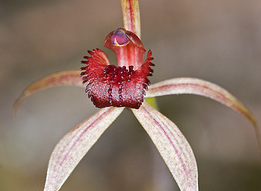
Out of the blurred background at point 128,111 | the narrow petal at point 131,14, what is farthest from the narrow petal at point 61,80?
the blurred background at point 128,111

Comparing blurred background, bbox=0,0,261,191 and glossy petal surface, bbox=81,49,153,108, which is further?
blurred background, bbox=0,0,261,191

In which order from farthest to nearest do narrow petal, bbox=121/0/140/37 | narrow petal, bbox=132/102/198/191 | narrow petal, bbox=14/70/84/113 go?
narrow petal, bbox=14/70/84/113, narrow petal, bbox=121/0/140/37, narrow petal, bbox=132/102/198/191

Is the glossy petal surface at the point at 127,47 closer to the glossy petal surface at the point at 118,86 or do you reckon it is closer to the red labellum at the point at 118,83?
the red labellum at the point at 118,83

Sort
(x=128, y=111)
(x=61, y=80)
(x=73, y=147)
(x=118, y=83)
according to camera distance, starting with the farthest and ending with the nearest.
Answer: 1. (x=128, y=111)
2. (x=61, y=80)
3. (x=73, y=147)
4. (x=118, y=83)

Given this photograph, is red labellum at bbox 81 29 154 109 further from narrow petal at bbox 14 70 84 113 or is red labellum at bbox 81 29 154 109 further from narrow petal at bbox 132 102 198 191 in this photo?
narrow petal at bbox 14 70 84 113

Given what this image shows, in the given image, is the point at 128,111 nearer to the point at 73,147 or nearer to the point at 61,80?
the point at 61,80

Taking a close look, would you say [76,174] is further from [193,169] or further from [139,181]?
[193,169]

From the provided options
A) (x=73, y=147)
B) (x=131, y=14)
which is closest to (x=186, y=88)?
(x=131, y=14)

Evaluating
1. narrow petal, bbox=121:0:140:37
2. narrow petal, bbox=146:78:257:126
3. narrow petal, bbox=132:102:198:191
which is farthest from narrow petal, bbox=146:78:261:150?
narrow petal, bbox=121:0:140:37

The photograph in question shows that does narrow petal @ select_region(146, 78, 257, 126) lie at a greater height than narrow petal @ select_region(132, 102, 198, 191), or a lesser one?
greater
